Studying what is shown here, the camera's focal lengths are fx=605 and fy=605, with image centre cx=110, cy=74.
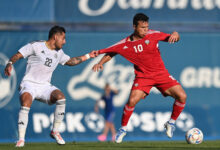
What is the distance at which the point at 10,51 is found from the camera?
704 inches

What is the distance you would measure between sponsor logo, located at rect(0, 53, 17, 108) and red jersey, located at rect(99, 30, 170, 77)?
22.4ft

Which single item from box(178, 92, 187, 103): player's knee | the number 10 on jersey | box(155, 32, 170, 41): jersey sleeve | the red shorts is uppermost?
box(155, 32, 170, 41): jersey sleeve

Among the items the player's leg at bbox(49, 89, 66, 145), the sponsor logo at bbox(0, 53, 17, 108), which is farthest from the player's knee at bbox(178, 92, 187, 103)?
the sponsor logo at bbox(0, 53, 17, 108)

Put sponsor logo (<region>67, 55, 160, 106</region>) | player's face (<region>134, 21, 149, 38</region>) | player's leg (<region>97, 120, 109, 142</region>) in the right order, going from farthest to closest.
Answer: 1. sponsor logo (<region>67, 55, 160, 106</region>)
2. player's leg (<region>97, 120, 109, 142</region>)
3. player's face (<region>134, 21, 149, 38</region>)

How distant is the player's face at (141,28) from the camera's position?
11375 mm

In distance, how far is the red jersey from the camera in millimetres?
11578

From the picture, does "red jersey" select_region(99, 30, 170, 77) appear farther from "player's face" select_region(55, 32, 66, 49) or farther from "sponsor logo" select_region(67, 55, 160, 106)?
"sponsor logo" select_region(67, 55, 160, 106)

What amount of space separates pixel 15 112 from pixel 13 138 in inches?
29.8

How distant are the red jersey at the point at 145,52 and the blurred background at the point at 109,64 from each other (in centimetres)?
648

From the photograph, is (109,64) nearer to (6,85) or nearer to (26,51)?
(6,85)

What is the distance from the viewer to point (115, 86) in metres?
18.4

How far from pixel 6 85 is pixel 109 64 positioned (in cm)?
315

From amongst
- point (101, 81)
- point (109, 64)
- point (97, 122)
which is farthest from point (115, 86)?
point (97, 122)

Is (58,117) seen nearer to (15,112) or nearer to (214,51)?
(15,112)
